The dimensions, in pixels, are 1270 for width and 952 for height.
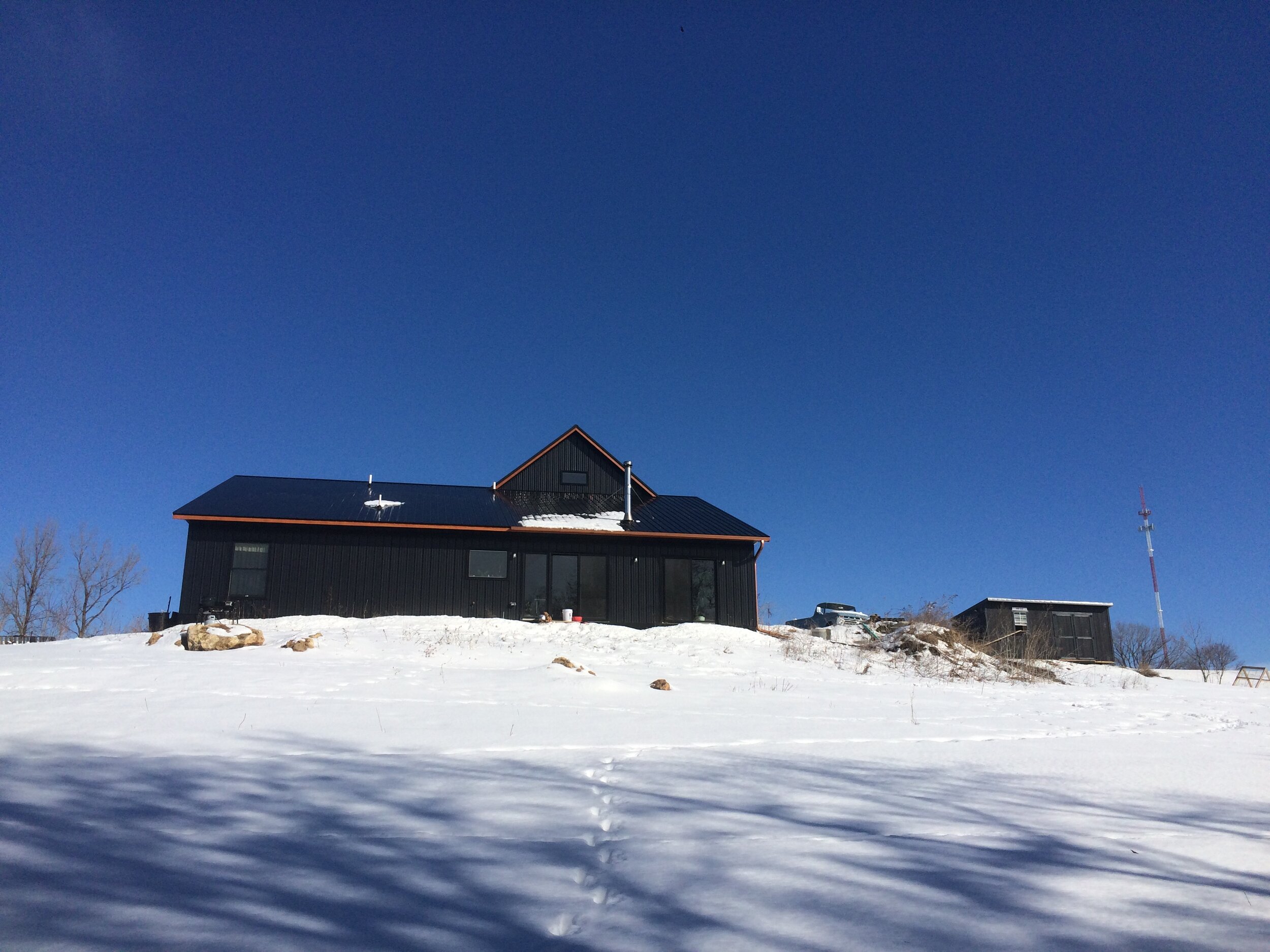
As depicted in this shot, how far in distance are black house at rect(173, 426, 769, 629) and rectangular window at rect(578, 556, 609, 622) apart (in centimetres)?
3

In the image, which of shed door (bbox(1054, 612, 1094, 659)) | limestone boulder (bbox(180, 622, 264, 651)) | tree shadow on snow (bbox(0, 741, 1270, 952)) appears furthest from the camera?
shed door (bbox(1054, 612, 1094, 659))

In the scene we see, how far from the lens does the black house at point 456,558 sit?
55.6 feet

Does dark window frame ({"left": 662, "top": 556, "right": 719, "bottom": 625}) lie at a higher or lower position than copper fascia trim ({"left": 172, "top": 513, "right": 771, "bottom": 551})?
lower

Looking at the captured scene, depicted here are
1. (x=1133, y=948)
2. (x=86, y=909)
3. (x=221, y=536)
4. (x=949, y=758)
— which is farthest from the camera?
(x=221, y=536)

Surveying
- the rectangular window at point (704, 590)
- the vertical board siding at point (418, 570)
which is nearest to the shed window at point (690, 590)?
the rectangular window at point (704, 590)

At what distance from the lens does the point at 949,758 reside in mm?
4824

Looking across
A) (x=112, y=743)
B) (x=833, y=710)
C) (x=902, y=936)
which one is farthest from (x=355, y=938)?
(x=833, y=710)

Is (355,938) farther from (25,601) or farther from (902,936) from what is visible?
(25,601)

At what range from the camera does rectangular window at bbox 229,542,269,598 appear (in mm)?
16891

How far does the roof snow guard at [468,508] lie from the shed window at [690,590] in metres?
0.89

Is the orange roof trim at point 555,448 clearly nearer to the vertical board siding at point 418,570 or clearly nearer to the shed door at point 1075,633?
the vertical board siding at point 418,570

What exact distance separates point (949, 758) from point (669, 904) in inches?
133

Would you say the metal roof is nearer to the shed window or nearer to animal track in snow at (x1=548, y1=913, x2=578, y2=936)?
the shed window

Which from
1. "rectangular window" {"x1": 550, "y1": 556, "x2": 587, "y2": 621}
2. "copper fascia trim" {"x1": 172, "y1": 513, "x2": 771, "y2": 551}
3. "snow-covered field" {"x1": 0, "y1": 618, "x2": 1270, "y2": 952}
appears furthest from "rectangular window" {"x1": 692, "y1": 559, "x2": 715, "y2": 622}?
"snow-covered field" {"x1": 0, "y1": 618, "x2": 1270, "y2": 952}
